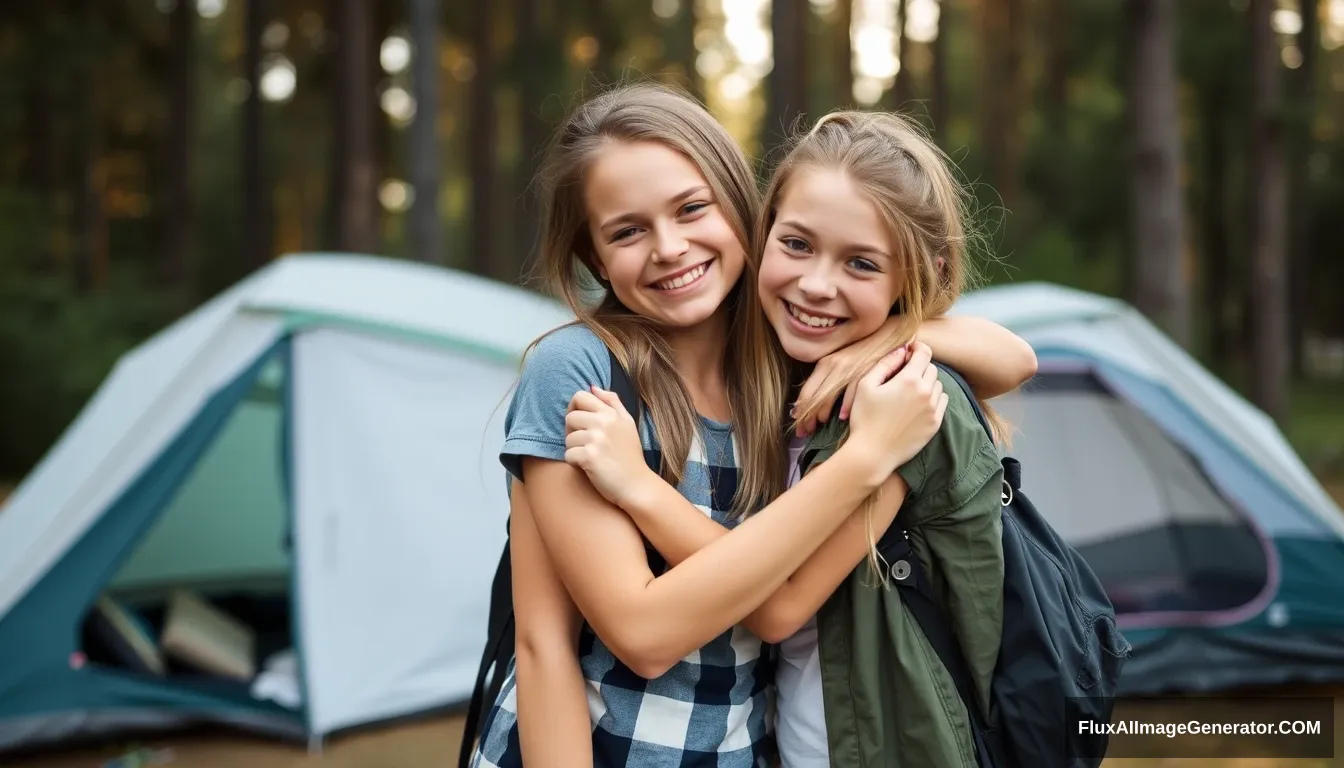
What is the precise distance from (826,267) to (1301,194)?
18.3m

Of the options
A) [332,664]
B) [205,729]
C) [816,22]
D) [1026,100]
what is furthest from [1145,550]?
[816,22]

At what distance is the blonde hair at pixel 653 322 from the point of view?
1615mm

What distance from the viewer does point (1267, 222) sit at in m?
9.95

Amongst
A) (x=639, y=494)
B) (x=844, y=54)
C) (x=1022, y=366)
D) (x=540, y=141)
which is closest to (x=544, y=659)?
(x=639, y=494)

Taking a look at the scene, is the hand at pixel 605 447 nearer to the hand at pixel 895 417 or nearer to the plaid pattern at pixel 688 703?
the plaid pattern at pixel 688 703

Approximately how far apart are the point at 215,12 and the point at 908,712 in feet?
78.5

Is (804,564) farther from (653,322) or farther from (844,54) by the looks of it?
(844,54)

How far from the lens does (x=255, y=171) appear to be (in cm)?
1298

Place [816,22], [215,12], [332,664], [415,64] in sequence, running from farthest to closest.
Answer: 1. [816,22]
2. [215,12]
3. [415,64]
4. [332,664]

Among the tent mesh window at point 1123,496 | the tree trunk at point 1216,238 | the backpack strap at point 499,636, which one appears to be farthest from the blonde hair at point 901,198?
the tree trunk at point 1216,238

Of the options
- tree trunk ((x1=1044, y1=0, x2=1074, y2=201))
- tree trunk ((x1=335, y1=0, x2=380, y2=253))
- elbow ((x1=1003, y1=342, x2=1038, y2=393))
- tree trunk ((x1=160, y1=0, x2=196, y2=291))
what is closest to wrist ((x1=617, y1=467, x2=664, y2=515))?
elbow ((x1=1003, y1=342, x2=1038, y2=393))

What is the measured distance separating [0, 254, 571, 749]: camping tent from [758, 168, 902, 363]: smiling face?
10.4ft

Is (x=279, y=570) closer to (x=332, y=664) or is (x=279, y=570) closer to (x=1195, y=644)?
(x=332, y=664)

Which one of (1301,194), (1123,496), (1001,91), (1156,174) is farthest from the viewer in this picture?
(1001,91)
